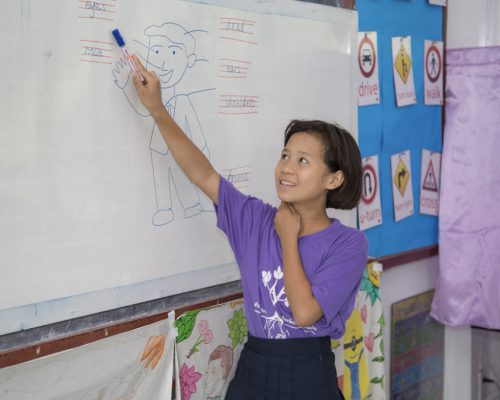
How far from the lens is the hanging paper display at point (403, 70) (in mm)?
2184

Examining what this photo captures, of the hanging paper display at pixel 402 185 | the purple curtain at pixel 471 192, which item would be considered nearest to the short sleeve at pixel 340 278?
the hanging paper display at pixel 402 185

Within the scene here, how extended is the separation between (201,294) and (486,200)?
1255mm

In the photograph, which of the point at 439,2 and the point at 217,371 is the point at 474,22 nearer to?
the point at 439,2

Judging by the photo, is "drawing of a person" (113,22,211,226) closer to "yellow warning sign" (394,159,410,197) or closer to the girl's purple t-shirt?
the girl's purple t-shirt

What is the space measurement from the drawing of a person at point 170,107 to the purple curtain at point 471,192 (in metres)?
1.22

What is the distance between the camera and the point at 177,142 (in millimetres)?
1400

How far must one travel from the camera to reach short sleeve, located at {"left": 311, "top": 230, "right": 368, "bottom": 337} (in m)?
1.34

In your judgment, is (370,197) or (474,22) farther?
(474,22)

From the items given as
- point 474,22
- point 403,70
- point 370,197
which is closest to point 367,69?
point 403,70

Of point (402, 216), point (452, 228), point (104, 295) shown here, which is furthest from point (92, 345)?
point (452, 228)

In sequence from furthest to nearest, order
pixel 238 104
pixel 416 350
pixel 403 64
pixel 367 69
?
1. pixel 416 350
2. pixel 403 64
3. pixel 367 69
4. pixel 238 104

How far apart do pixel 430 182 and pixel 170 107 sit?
4.22 ft

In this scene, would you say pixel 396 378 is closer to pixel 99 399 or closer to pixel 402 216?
pixel 402 216

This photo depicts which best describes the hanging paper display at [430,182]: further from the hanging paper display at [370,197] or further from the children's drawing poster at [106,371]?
the children's drawing poster at [106,371]
